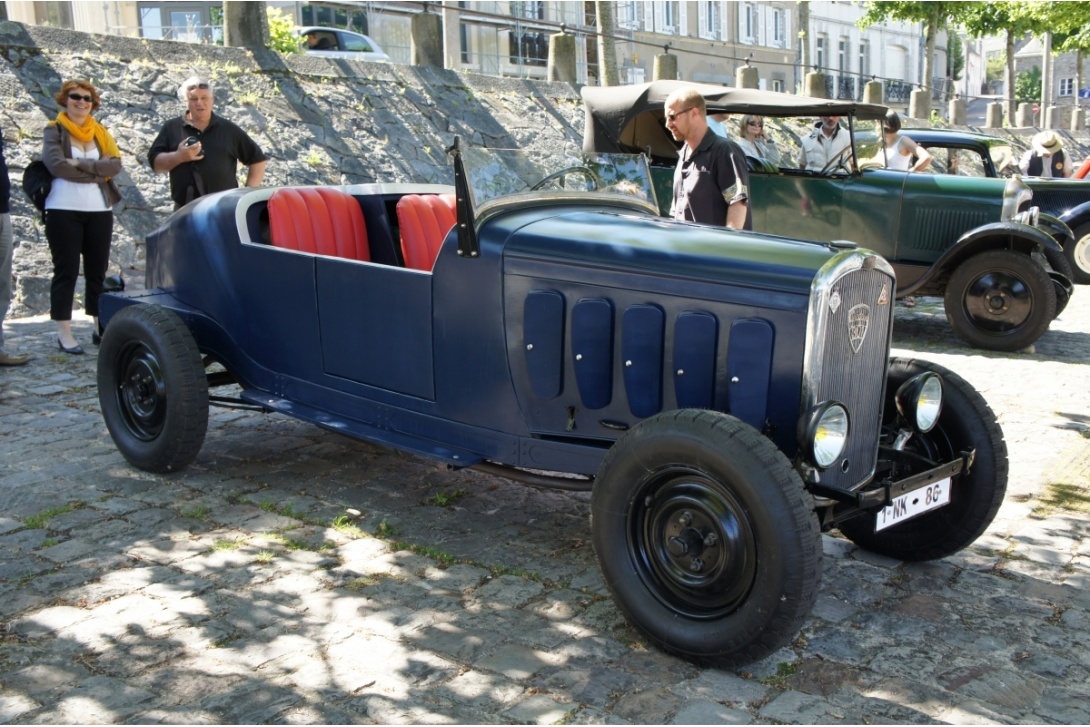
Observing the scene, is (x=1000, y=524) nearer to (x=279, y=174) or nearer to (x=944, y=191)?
(x=944, y=191)

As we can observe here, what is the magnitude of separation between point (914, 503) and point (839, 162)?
6.32 meters

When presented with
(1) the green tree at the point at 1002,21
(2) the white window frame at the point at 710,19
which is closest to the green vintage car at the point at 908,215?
(1) the green tree at the point at 1002,21

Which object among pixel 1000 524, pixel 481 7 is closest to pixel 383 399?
pixel 1000 524

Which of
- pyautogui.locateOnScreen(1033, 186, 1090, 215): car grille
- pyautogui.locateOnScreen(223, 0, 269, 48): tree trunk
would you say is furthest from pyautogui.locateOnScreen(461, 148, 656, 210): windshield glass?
pyautogui.locateOnScreen(223, 0, 269, 48): tree trunk

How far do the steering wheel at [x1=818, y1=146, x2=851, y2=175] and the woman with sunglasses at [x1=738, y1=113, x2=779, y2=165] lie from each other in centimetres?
48

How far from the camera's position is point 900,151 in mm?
10617

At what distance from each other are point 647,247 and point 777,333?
0.60 meters

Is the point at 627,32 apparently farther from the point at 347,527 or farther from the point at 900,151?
the point at 347,527

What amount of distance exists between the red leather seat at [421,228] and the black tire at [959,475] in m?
2.25

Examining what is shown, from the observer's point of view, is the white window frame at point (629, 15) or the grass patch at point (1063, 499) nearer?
the grass patch at point (1063, 499)

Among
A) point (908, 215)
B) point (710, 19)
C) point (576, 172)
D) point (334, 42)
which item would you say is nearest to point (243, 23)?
point (334, 42)

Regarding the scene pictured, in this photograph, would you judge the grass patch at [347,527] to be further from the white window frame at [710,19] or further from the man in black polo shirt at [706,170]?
the white window frame at [710,19]

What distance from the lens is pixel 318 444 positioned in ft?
19.7

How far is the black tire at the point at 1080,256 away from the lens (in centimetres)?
1112
